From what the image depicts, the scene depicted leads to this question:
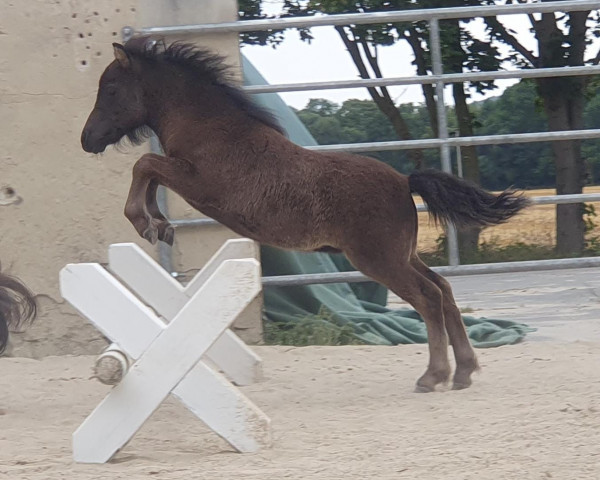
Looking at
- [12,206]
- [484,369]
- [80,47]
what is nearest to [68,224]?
[12,206]

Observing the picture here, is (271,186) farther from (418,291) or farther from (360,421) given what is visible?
(360,421)

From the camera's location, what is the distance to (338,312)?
22.0 ft

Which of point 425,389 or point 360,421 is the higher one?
point 360,421

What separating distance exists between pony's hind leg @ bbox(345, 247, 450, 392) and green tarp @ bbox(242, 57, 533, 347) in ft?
4.42

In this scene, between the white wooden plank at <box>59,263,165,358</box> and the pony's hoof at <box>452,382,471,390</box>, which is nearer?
the white wooden plank at <box>59,263,165,358</box>

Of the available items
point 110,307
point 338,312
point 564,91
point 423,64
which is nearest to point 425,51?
point 423,64

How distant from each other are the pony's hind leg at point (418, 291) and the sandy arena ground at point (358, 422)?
0.41ft

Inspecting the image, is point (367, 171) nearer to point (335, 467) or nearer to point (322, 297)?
point (335, 467)

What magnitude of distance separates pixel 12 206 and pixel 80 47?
105cm

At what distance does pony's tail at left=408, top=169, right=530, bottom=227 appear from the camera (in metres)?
4.66

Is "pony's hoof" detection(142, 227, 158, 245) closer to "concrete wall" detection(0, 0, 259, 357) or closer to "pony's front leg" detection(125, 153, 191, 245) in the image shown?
"pony's front leg" detection(125, 153, 191, 245)

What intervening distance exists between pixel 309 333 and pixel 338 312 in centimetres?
53

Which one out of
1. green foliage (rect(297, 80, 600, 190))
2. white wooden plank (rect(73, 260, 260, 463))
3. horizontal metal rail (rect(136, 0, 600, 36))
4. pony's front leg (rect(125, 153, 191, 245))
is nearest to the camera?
white wooden plank (rect(73, 260, 260, 463))

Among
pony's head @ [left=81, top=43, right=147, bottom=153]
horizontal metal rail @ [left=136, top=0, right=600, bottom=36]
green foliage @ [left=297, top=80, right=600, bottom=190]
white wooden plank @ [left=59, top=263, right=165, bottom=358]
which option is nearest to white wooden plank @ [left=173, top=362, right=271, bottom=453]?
white wooden plank @ [left=59, top=263, right=165, bottom=358]
